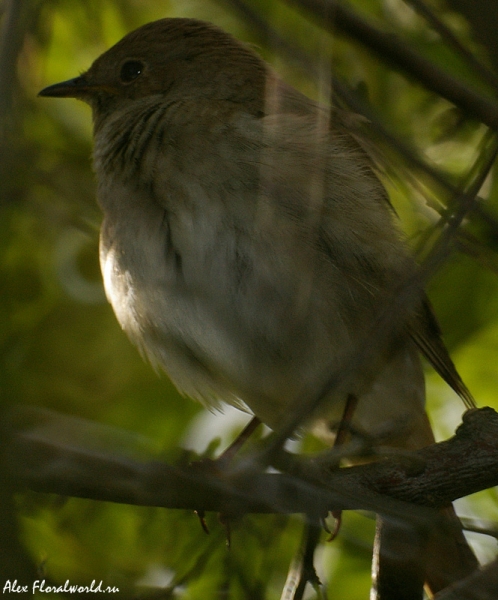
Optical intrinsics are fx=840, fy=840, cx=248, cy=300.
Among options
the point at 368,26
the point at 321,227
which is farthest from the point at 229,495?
the point at 368,26

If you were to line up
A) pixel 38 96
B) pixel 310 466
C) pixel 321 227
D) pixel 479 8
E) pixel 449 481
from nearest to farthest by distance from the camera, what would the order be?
pixel 310 466 < pixel 479 8 < pixel 449 481 < pixel 321 227 < pixel 38 96

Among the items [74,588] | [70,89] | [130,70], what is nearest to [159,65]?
[130,70]

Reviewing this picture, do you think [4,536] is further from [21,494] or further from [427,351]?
[427,351]

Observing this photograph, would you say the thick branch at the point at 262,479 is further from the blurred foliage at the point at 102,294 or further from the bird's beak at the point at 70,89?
the bird's beak at the point at 70,89

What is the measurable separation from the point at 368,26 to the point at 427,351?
1606 millimetres

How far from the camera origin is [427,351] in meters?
4.23

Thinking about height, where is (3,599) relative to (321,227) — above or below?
below

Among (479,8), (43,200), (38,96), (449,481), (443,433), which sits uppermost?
(479,8)

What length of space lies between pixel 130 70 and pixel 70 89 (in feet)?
1.16

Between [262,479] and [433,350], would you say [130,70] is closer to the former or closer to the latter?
[433,350]

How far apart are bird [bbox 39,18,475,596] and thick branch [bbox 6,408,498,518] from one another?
1.47ft

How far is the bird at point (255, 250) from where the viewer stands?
3641mm

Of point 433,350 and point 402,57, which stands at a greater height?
point 402,57

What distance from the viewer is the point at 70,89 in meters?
4.71
